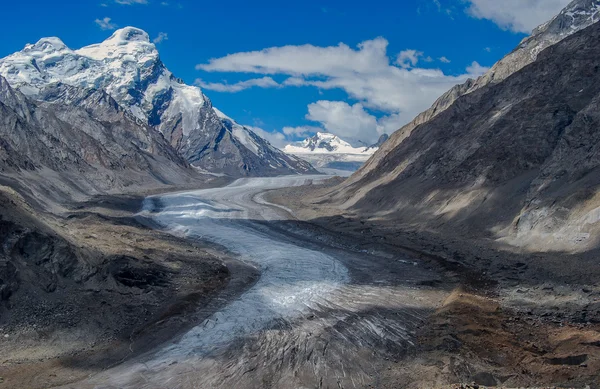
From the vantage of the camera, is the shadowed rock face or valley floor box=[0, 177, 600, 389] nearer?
valley floor box=[0, 177, 600, 389]

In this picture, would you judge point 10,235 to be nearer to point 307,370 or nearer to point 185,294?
point 185,294

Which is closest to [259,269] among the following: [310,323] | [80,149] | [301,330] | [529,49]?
[310,323]

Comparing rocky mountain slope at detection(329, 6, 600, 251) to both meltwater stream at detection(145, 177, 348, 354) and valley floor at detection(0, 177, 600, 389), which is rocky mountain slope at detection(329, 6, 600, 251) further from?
meltwater stream at detection(145, 177, 348, 354)

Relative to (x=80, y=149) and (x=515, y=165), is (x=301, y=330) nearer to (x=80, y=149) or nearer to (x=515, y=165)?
(x=515, y=165)

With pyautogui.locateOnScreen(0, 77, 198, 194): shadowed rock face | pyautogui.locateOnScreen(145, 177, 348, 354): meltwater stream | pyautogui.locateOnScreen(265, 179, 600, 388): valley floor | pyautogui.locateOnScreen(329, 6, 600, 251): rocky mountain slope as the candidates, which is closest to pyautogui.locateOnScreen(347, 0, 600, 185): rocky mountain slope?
pyautogui.locateOnScreen(329, 6, 600, 251): rocky mountain slope

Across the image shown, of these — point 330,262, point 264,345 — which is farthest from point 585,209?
point 264,345
